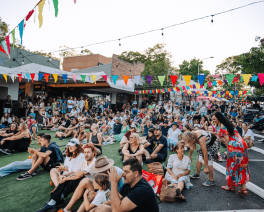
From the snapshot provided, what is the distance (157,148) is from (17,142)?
461cm

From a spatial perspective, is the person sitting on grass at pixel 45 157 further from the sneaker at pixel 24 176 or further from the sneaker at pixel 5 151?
the sneaker at pixel 5 151

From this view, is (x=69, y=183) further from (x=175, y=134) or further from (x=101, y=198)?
(x=175, y=134)

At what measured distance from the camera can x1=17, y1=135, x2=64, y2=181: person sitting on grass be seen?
3902mm

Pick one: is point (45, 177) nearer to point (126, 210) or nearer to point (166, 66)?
point (126, 210)

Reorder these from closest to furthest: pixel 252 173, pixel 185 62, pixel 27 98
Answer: pixel 252 173 < pixel 27 98 < pixel 185 62

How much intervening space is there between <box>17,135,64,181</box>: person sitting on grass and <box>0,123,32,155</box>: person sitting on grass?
6.79ft

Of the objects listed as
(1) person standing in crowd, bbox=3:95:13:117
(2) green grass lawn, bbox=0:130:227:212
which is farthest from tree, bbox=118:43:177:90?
(2) green grass lawn, bbox=0:130:227:212

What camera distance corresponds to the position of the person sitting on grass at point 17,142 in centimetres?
563

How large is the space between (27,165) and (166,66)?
2066cm

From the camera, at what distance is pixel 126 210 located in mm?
1776

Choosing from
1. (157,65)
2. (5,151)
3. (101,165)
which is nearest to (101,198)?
(101,165)

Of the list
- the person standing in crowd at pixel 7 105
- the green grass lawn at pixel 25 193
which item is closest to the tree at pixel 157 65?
the person standing in crowd at pixel 7 105

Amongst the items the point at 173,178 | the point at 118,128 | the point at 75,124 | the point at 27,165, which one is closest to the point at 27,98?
the point at 75,124

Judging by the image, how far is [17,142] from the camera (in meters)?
5.77
